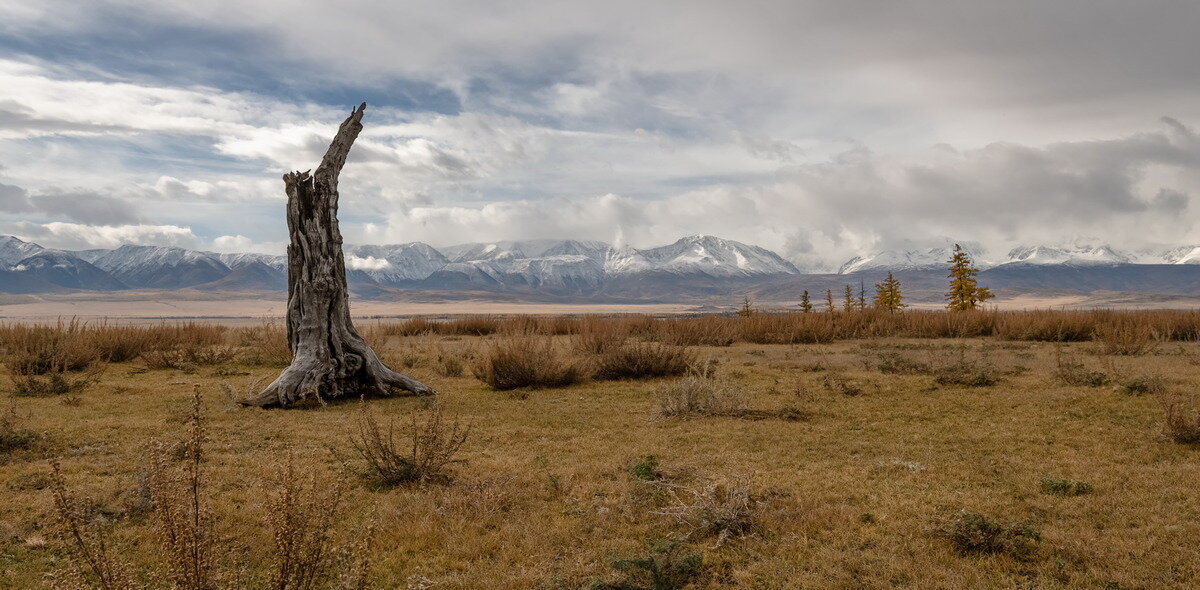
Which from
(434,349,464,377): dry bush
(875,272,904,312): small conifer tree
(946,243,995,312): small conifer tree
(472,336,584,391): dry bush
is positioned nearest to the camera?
(472,336,584,391): dry bush

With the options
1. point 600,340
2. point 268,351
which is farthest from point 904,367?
point 268,351

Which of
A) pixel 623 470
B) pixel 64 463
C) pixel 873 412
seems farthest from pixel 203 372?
pixel 873 412

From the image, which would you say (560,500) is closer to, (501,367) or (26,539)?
(26,539)

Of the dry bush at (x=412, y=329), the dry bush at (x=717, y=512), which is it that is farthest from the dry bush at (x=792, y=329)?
the dry bush at (x=717, y=512)

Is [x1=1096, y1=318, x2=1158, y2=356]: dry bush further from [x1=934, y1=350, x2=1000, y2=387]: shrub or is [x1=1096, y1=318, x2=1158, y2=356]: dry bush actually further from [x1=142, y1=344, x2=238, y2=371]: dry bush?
[x1=142, y1=344, x2=238, y2=371]: dry bush

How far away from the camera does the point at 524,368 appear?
1208 centimetres

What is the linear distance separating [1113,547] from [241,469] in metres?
7.28

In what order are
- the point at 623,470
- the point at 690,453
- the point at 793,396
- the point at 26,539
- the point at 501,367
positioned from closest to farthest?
the point at 26,539 → the point at 623,470 → the point at 690,453 → the point at 793,396 → the point at 501,367

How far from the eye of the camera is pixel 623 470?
6.63m

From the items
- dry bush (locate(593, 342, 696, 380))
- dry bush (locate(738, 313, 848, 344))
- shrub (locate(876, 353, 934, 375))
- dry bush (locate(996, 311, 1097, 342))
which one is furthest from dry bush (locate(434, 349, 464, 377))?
dry bush (locate(996, 311, 1097, 342))

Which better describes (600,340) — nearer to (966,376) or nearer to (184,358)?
(966,376)

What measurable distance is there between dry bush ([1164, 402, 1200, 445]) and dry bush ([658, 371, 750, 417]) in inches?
177

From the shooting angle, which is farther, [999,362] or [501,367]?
[999,362]

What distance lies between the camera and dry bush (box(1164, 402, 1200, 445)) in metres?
6.89
